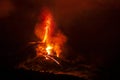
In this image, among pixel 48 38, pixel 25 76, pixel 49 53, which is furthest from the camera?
pixel 48 38

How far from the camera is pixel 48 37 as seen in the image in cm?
2319

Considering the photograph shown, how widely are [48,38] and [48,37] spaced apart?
0.66 ft

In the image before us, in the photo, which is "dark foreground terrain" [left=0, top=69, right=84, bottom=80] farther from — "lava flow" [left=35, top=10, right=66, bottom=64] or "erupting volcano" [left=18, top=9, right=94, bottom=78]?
"lava flow" [left=35, top=10, right=66, bottom=64]

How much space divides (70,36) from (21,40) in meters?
3.82

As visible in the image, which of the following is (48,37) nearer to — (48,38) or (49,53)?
(48,38)

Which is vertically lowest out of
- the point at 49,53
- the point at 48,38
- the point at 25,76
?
the point at 25,76

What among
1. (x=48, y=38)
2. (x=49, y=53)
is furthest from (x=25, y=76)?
(x=48, y=38)

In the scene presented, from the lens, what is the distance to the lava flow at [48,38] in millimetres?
20344

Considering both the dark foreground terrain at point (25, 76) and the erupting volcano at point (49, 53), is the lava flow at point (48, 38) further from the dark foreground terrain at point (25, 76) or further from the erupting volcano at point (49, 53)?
→ the dark foreground terrain at point (25, 76)

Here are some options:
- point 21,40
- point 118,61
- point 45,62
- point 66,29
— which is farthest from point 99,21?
point 45,62

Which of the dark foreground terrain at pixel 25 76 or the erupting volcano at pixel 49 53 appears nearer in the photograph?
the dark foreground terrain at pixel 25 76

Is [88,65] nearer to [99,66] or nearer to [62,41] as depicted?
[99,66]

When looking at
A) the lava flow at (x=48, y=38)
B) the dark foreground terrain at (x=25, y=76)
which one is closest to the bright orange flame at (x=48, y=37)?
the lava flow at (x=48, y=38)

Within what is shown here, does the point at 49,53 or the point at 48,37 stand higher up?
the point at 48,37
